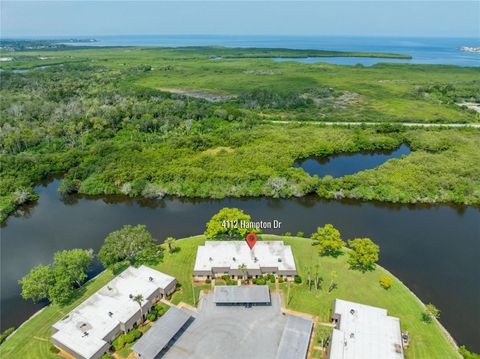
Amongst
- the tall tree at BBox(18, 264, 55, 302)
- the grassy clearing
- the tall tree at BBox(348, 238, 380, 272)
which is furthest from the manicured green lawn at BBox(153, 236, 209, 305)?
the tall tree at BBox(348, 238, 380, 272)

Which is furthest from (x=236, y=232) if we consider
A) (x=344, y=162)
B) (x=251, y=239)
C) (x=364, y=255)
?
(x=344, y=162)

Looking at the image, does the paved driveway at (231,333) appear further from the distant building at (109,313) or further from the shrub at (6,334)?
the shrub at (6,334)

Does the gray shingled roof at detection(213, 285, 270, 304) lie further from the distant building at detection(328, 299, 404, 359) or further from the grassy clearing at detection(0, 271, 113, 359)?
the grassy clearing at detection(0, 271, 113, 359)

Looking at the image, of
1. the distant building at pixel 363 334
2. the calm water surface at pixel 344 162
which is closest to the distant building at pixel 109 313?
the distant building at pixel 363 334

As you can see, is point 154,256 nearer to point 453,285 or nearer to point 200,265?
point 200,265

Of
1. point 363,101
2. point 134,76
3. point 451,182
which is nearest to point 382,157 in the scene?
point 451,182

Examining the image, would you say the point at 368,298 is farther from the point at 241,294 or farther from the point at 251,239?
the point at 251,239

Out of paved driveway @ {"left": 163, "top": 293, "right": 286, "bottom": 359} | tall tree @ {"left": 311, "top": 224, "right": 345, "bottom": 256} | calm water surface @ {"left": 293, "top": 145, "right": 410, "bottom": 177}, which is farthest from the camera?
calm water surface @ {"left": 293, "top": 145, "right": 410, "bottom": 177}
